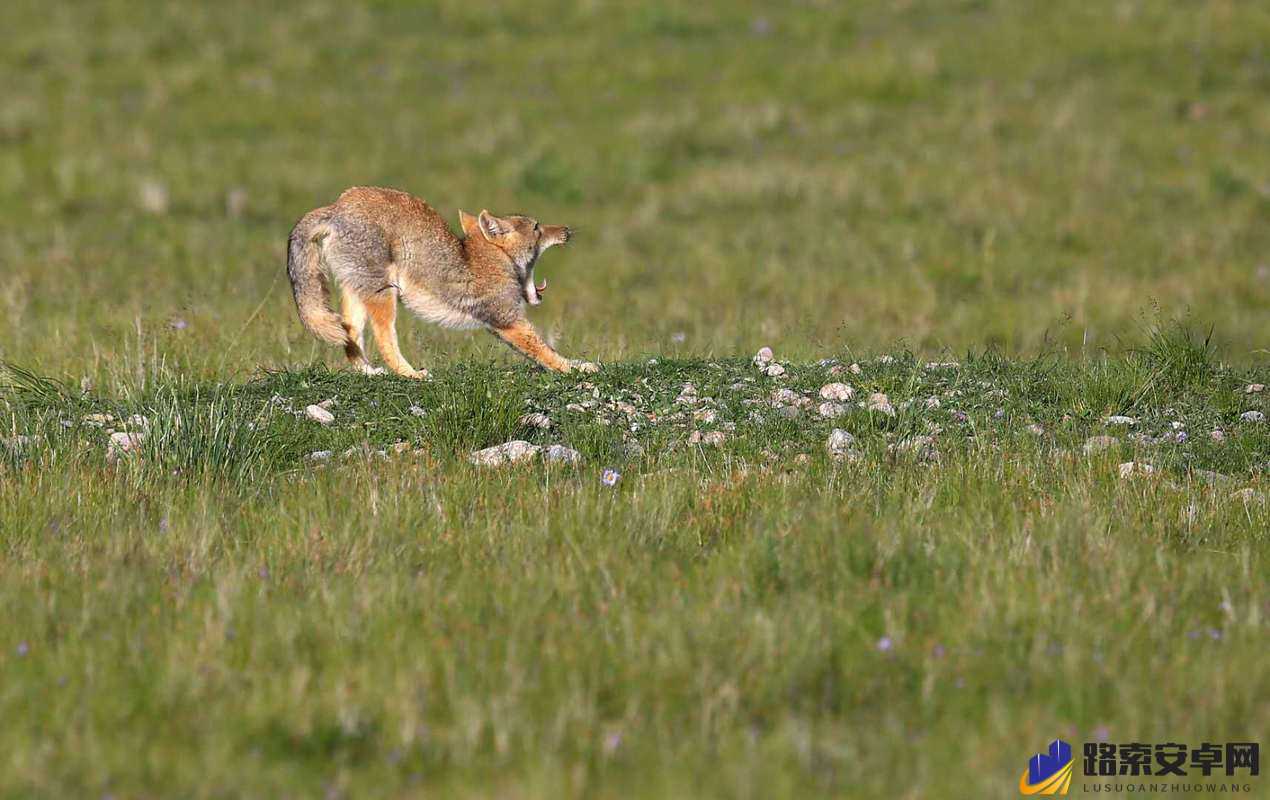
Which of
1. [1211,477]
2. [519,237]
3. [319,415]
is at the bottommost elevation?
[1211,477]

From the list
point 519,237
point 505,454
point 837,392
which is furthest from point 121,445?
point 837,392

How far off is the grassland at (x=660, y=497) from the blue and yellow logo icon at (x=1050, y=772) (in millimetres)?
71

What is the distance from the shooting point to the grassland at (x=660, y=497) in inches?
146

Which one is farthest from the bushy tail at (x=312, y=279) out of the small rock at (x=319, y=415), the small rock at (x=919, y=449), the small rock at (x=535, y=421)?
the small rock at (x=919, y=449)

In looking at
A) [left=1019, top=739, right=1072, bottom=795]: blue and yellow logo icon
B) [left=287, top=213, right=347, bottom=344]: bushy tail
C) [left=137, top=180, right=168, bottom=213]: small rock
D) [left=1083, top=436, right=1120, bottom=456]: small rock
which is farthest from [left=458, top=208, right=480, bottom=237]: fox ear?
[left=137, top=180, right=168, bottom=213]: small rock

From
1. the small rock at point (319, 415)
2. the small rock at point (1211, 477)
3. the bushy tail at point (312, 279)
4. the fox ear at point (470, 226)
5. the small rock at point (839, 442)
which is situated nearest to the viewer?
the small rock at point (1211, 477)

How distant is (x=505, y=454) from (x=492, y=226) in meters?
2.56

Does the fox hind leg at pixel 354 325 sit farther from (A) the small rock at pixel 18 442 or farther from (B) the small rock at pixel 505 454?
(A) the small rock at pixel 18 442

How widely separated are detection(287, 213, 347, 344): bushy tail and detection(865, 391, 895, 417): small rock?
2.90 m

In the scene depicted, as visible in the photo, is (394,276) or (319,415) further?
(394,276)

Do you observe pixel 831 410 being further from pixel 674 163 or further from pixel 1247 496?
pixel 674 163

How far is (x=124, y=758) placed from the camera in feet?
11.5

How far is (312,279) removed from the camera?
26.5 feet

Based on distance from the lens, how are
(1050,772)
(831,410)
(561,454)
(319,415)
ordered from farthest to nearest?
(831,410) → (319,415) → (561,454) → (1050,772)
